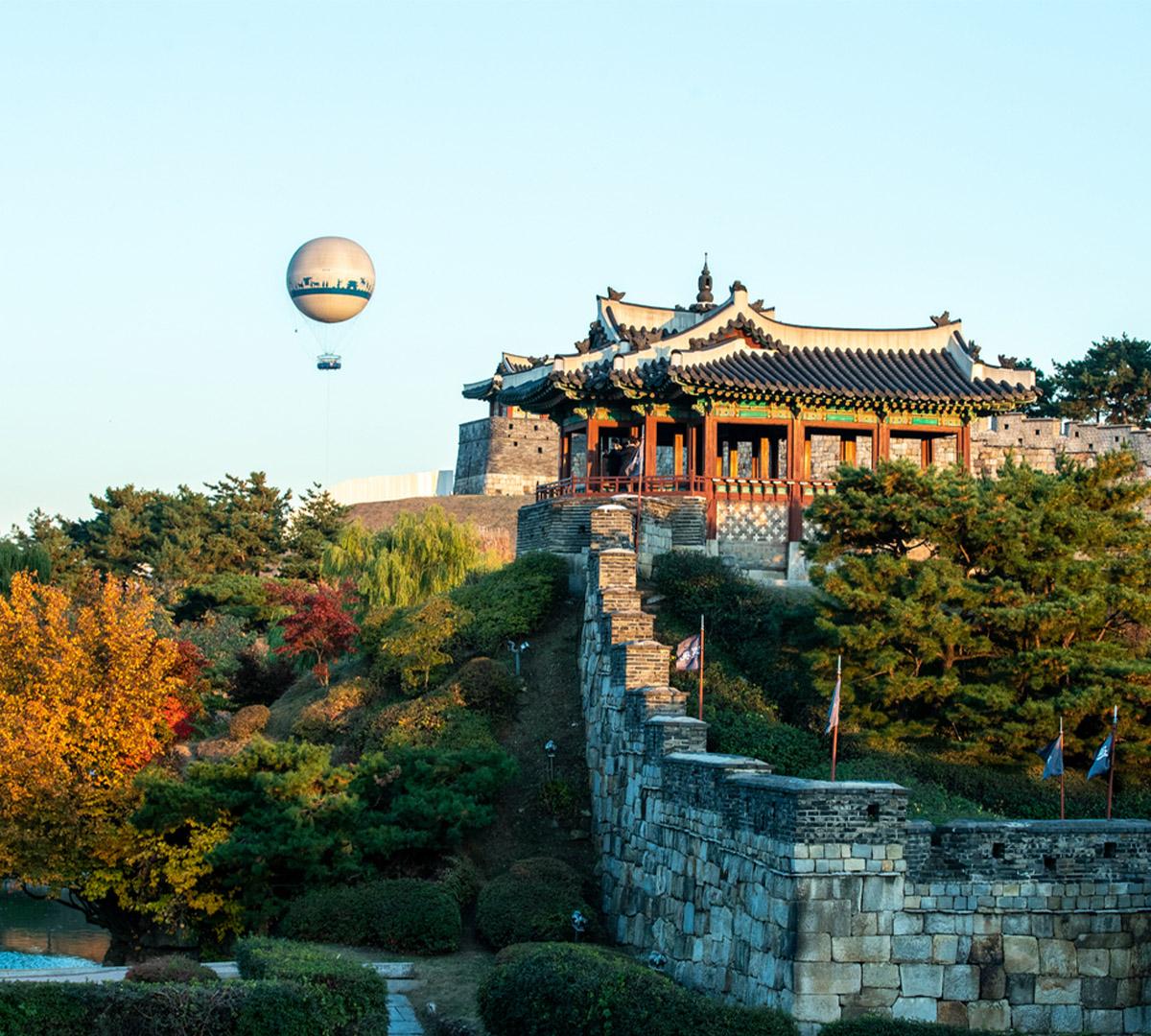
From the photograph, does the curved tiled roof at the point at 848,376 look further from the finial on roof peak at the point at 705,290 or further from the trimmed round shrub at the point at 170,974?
the trimmed round shrub at the point at 170,974

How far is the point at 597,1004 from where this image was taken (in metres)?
16.4

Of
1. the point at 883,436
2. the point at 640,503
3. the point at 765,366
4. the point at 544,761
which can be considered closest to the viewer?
the point at 544,761

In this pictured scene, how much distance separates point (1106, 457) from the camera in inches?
1028

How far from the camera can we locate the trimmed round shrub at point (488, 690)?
27.0m

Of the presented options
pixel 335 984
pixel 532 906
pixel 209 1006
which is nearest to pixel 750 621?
pixel 532 906

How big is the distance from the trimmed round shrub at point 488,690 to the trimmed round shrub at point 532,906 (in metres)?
3.95

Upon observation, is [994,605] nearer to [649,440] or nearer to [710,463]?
[710,463]

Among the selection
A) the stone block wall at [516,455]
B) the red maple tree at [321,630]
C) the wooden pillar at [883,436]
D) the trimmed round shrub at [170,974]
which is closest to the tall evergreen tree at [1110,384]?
the stone block wall at [516,455]

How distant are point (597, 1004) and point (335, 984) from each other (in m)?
2.53

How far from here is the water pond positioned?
27.8 metres

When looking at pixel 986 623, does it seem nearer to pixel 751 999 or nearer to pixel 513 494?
pixel 751 999

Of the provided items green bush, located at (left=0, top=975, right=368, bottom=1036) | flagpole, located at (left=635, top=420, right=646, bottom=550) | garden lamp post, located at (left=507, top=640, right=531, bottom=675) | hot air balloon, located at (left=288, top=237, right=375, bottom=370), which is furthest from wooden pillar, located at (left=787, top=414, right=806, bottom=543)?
hot air balloon, located at (left=288, top=237, right=375, bottom=370)

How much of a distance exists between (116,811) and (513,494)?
178 ft

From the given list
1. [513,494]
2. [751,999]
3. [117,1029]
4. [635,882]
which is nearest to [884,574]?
[635,882]
